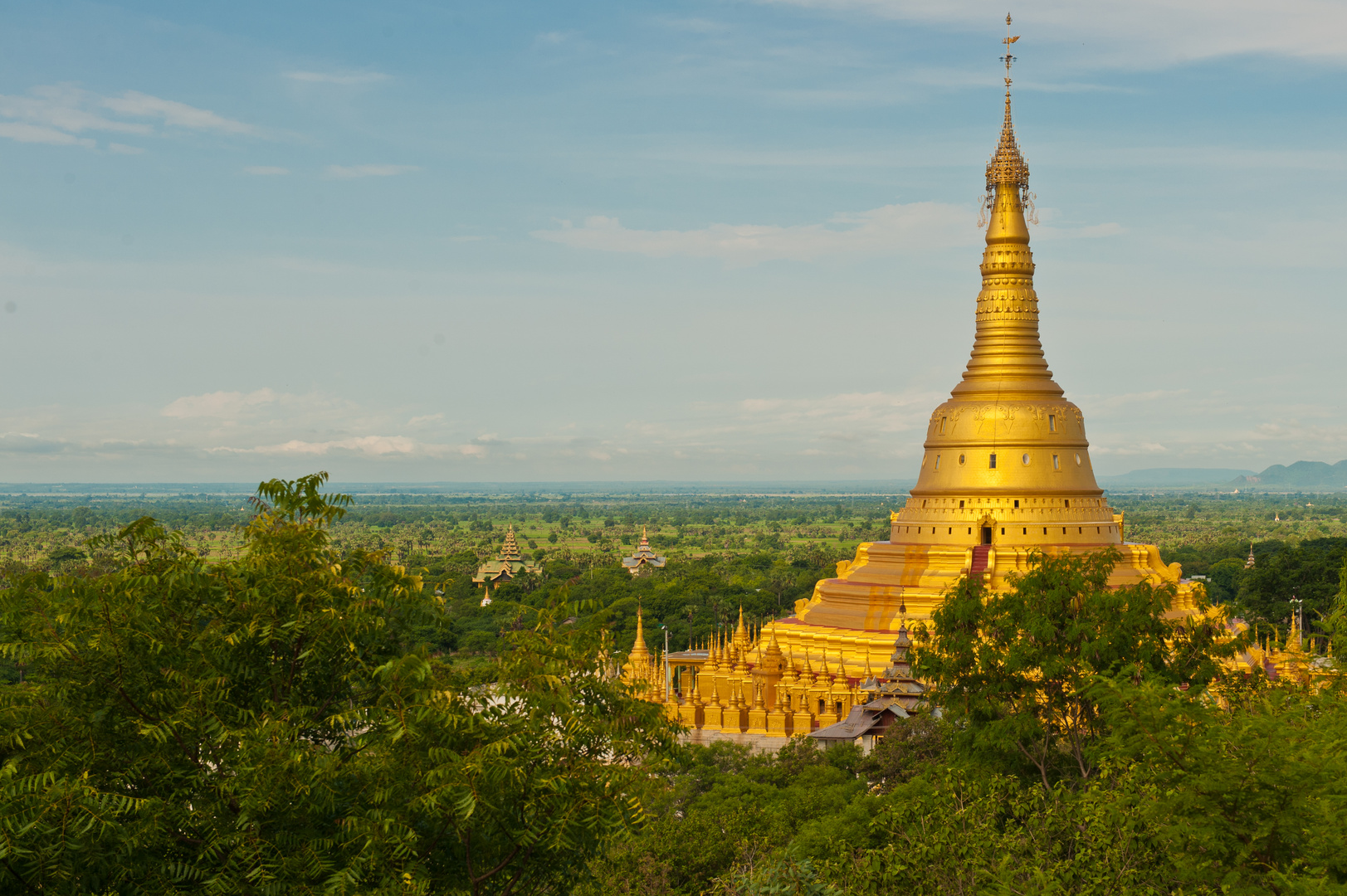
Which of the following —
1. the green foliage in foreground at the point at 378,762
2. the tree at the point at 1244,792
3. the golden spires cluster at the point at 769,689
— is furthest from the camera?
the golden spires cluster at the point at 769,689

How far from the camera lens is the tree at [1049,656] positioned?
80.9 ft

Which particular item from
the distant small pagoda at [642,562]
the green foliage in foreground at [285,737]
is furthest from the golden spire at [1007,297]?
the distant small pagoda at [642,562]

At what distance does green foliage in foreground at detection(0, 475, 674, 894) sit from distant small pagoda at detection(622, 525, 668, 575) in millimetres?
98551

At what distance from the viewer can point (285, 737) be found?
13.1m

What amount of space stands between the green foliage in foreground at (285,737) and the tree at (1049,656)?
11479 mm

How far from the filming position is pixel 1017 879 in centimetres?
1744

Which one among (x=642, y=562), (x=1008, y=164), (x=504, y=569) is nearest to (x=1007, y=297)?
(x=1008, y=164)

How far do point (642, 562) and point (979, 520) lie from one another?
248 ft

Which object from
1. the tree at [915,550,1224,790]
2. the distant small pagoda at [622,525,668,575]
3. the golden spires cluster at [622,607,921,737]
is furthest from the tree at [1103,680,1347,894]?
the distant small pagoda at [622,525,668,575]

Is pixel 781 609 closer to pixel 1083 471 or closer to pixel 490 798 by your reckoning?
pixel 1083 471

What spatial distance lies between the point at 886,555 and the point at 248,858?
37.2 meters

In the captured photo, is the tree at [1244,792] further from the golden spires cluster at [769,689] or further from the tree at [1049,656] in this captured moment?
the golden spires cluster at [769,689]

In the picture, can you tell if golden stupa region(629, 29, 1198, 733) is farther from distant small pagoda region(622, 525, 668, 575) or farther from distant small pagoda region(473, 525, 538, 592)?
distant small pagoda region(622, 525, 668, 575)

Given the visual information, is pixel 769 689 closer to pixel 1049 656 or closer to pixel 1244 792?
pixel 1049 656
